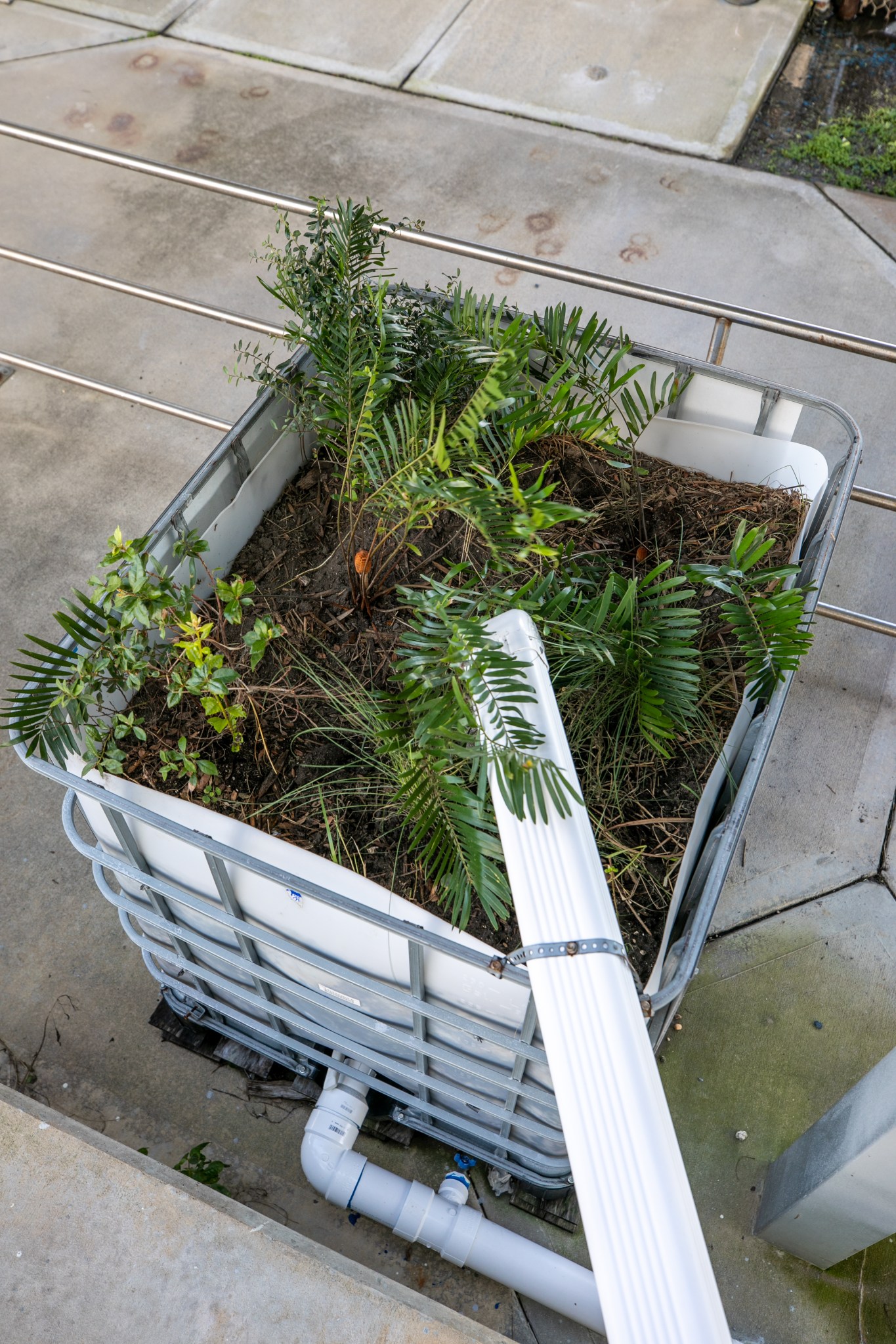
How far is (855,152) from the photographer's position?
446 cm

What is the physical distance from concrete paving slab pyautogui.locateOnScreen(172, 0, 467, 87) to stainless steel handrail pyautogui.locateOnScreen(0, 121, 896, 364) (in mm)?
3271

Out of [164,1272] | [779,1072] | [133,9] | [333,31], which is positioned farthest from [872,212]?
[164,1272]

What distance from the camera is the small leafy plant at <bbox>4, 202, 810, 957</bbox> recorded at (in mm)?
1442

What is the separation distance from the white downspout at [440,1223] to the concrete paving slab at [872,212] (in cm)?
393

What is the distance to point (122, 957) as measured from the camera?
2.44 meters

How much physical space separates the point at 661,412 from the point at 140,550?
1.16 m

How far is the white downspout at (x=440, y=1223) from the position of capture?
1.94 metres

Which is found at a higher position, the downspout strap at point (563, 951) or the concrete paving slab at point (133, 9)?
the concrete paving slab at point (133, 9)

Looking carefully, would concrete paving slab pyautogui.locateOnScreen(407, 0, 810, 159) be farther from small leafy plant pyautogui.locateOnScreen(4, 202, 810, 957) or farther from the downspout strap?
the downspout strap

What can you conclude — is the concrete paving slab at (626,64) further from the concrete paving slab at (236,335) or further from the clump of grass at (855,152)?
the clump of grass at (855,152)

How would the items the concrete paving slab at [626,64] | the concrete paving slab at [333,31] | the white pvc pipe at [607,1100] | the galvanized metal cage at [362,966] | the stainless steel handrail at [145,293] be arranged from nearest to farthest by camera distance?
1. the white pvc pipe at [607,1100]
2. the galvanized metal cage at [362,966]
3. the stainless steel handrail at [145,293]
4. the concrete paving slab at [626,64]
5. the concrete paving slab at [333,31]

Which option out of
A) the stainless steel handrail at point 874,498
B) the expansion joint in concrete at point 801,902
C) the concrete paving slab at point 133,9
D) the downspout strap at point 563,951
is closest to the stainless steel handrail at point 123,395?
the stainless steel handrail at point 874,498

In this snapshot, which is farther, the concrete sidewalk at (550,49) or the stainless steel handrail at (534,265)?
the concrete sidewalk at (550,49)

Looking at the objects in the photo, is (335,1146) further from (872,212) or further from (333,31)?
(333,31)
